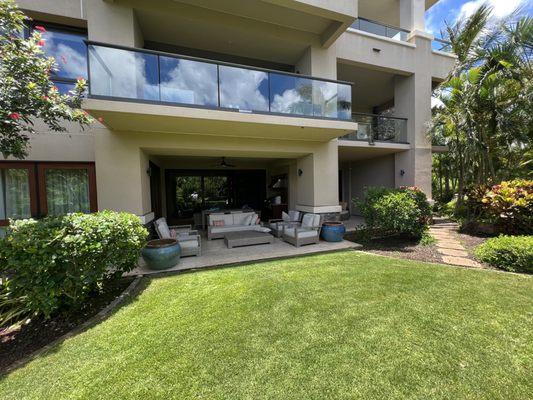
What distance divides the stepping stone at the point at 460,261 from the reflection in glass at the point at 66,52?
36.8 ft

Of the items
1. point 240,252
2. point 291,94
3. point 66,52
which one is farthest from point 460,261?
point 66,52

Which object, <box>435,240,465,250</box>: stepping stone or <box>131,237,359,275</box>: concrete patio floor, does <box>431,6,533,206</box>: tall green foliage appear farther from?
<box>131,237,359,275</box>: concrete patio floor

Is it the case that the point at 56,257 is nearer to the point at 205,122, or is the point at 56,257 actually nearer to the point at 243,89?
the point at 205,122

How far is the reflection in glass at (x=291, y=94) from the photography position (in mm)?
6840

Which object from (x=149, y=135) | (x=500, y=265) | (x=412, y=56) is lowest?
(x=500, y=265)

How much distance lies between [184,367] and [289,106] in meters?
6.71

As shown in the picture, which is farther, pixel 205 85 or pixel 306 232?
pixel 306 232

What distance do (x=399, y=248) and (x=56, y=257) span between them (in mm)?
8278

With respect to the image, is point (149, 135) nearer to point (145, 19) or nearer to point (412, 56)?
point (145, 19)

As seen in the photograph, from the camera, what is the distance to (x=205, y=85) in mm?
6109

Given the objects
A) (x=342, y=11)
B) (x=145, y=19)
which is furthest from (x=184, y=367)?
(x=342, y=11)

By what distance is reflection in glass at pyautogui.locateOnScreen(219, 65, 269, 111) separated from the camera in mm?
6309

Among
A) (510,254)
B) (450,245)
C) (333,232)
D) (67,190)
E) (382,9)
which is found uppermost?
(382,9)

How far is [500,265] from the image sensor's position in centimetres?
539
